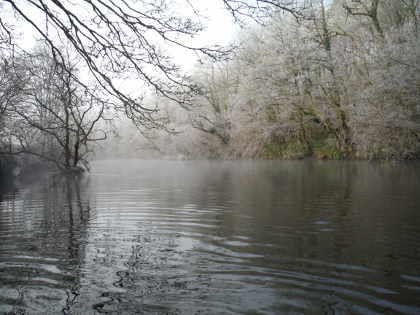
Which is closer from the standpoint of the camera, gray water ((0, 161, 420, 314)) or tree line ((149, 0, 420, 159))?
gray water ((0, 161, 420, 314))

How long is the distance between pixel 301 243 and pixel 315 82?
23.6 metres

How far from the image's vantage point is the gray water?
11.4 feet

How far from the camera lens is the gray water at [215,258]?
348 centimetres

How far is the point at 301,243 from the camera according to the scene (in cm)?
541

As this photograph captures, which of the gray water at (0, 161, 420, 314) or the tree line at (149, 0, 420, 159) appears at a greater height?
the tree line at (149, 0, 420, 159)

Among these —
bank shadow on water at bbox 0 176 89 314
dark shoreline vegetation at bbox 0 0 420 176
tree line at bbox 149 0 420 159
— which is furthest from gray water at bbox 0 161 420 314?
tree line at bbox 149 0 420 159

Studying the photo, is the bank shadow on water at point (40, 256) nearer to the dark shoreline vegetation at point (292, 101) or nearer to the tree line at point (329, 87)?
the dark shoreline vegetation at point (292, 101)

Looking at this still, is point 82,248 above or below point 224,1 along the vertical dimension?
below

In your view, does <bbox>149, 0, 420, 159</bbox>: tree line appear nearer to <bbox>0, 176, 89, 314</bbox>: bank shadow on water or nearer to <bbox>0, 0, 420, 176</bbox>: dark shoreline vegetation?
<bbox>0, 0, 420, 176</bbox>: dark shoreline vegetation

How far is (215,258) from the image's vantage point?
479 centimetres

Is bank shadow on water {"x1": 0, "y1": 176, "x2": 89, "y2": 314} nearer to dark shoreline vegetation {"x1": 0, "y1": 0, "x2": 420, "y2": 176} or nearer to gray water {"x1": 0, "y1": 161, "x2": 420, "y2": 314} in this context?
gray water {"x1": 0, "y1": 161, "x2": 420, "y2": 314}

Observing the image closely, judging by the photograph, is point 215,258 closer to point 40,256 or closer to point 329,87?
point 40,256

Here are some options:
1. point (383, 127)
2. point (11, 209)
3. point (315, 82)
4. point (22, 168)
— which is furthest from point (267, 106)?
point (11, 209)

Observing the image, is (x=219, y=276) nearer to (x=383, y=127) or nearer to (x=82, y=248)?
(x=82, y=248)
